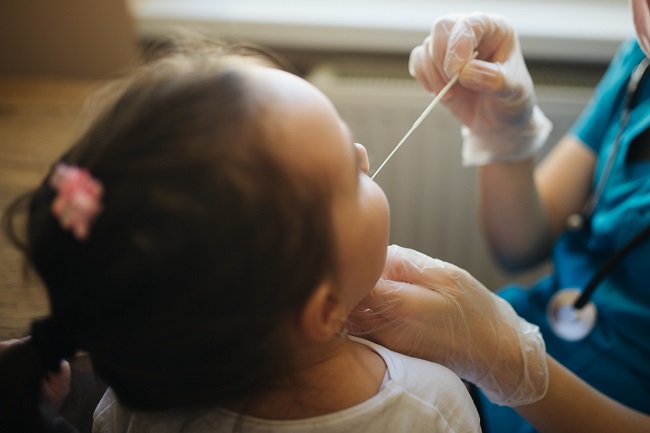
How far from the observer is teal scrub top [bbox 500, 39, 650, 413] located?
37.5 inches

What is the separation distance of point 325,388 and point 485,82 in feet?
1.62

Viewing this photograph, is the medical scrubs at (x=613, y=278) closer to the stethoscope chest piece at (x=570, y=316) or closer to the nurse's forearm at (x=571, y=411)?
the stethoscope chest piece at (x=570, y=316)

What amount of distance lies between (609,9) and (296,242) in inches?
59.4

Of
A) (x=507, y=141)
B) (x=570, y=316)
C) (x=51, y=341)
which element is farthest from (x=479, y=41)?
(x=51, y=341)

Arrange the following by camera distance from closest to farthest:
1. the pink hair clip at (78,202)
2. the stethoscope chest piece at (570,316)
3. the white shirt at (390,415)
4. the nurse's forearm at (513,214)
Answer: the pink hair clip at (78,202), the white shirt at (390,415), the stethoscope chest piece at (570,316), the nurse's forearm at (513,214)

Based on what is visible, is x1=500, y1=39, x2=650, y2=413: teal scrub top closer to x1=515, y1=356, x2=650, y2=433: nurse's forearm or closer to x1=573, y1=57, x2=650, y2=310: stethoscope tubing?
x1=573, y1=57, x2=650, y2=310: stethoscope tubing

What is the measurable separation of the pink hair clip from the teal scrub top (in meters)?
0.82

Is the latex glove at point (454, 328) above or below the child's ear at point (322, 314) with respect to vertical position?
below

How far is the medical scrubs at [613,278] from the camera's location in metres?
0.95

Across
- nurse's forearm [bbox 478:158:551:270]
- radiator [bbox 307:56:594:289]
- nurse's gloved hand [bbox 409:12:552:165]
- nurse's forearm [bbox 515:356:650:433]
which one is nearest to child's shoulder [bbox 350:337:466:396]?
nurse's forearm [bbox 515:356:650:433]

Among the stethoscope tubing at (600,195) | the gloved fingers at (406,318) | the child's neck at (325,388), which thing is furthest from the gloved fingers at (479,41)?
the child's neck at (325,388)

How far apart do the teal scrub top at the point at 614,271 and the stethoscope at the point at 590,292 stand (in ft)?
0.04

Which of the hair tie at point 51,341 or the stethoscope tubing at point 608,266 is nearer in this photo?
the hair tie at point 51,341

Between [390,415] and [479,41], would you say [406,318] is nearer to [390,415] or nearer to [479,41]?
[390,415]
